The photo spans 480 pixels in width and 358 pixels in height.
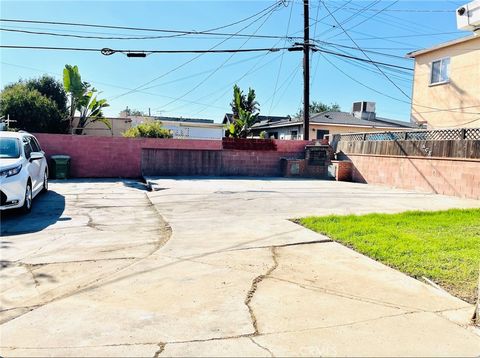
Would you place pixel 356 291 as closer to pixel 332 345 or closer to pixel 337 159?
pixel 332 345

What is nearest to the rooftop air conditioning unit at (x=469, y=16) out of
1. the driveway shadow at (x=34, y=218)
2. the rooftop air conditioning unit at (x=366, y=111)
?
the driveway shadow at (x=34, y=218)

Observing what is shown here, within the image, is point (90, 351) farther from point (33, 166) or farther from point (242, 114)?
point (242, 114)

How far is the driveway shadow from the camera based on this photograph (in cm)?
690

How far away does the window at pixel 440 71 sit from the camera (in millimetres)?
18766

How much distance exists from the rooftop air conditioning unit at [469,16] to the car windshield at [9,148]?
838cm

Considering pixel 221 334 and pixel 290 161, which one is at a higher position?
pixel 290 161

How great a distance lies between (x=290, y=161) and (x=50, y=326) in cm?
1653

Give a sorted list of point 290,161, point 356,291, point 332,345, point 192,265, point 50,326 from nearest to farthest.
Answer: point 332,345
point 50,326
point 356,291
point 192,265
point 290,161

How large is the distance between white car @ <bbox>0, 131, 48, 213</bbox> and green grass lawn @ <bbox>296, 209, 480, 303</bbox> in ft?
18.7

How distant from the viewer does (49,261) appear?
5.13m

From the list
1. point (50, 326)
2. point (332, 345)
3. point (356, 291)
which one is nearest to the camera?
point (332, 345)

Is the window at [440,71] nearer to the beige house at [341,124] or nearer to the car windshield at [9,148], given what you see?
the beige house at [341,124]

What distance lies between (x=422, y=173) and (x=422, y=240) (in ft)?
30.1

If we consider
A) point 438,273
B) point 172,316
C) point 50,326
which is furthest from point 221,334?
point 438,273
